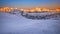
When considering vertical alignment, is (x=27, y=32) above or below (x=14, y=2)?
below

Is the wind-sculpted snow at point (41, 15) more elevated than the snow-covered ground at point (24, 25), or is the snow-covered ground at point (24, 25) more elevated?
the wind-sculpted snow at point (41, 15)

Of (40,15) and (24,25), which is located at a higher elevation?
(40,15)

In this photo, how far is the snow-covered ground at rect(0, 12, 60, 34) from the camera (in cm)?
122

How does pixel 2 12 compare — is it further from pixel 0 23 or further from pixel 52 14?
pixel 52 14

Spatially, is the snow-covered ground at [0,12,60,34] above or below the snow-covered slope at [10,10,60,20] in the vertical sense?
below

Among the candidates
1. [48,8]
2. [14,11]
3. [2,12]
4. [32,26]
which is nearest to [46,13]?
[48,8]

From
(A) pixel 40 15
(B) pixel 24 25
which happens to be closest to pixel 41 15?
(A) pixel 40 15

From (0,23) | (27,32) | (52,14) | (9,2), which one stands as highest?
(9,2)

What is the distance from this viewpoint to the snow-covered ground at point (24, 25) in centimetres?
122

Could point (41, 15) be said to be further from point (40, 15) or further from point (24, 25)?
point (24, 25)

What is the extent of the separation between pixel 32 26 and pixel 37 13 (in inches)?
7.1

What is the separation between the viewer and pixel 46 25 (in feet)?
4.05

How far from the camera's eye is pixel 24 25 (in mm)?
1224

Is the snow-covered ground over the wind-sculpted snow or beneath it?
beneath
